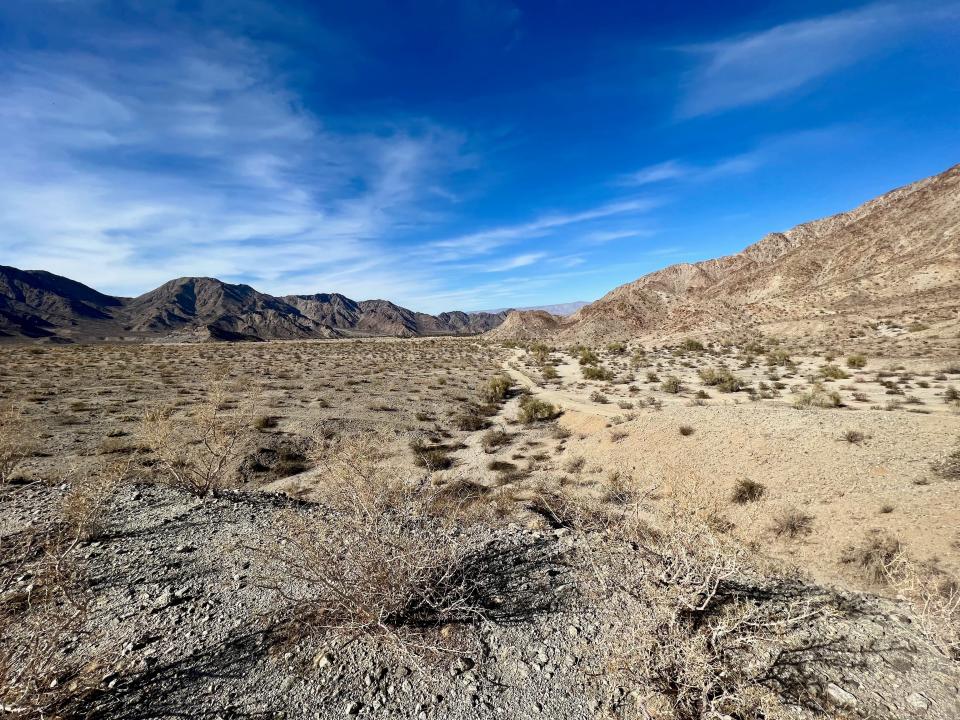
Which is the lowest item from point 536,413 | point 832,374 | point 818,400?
point 536,413

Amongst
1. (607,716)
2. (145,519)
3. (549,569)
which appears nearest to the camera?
(607,716)

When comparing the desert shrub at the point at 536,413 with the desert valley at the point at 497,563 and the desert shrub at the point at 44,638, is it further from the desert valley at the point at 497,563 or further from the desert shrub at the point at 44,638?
the desert shrub at the point at 44,638

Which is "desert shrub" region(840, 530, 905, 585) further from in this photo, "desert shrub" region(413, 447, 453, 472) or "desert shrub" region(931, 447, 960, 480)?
"desert shrub" region(413, 447, 453, 472)

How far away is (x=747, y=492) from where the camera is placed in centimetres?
971

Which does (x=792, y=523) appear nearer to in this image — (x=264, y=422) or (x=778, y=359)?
(x=264, y=422)

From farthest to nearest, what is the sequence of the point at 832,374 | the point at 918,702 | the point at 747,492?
the point at 832,374
the point at 747,492
the point at 918,702

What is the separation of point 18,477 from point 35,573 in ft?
20.2

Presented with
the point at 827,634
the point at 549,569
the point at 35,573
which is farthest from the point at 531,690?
the point at 35,573

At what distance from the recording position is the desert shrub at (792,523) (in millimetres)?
8281

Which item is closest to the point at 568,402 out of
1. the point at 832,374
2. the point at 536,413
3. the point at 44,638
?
the point at 536,413

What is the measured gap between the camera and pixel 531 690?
371cm

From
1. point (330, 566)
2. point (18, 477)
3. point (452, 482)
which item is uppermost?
point (330, 566)

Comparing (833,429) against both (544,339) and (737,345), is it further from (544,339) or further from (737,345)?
(544,339)

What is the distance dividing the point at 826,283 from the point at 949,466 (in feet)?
161
